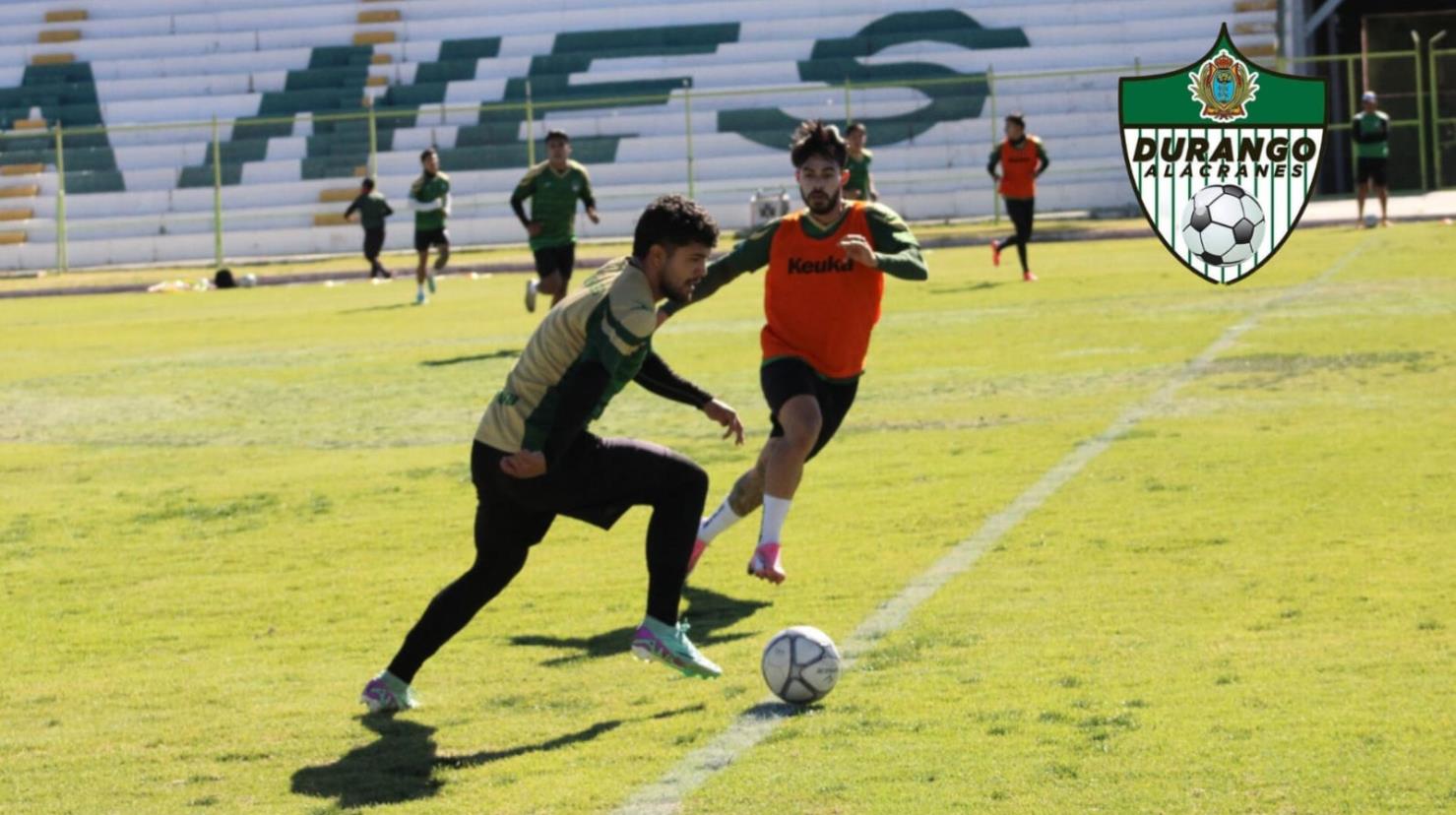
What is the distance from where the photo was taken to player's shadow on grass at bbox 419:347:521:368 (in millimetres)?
19688

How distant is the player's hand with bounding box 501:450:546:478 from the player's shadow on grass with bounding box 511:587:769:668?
50.7 inches

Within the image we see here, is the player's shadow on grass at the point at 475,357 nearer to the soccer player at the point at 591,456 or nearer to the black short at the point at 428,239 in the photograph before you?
the black short at the point at 428,239

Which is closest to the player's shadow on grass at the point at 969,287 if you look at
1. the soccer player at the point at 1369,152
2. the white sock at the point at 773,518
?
the soccer player at the point at 1369,152

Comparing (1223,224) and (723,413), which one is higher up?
(1223,224)

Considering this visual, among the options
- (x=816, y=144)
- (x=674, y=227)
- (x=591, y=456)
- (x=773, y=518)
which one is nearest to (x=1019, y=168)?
(x=816, y=144)

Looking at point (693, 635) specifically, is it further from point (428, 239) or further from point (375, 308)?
point (428, 239)

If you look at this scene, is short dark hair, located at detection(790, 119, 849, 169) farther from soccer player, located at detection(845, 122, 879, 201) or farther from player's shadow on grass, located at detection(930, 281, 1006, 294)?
soccer player, located at detection(845, 122, 879, 201)

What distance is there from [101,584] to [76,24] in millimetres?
41405

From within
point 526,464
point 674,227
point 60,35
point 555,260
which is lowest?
point 526,464

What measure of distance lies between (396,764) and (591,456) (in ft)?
4.13

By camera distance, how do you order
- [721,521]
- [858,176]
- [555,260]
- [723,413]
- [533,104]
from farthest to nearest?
[533,104] < [858,176] < [555,260] < [721,521] < [723,413]

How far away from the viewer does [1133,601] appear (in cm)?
817

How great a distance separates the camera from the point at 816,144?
8.75m

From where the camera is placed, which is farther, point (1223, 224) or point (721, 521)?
point (721, 521)
